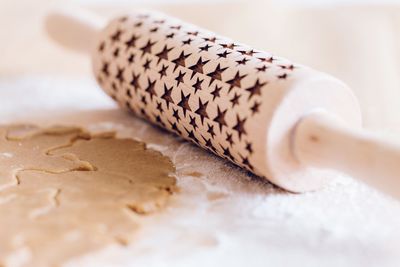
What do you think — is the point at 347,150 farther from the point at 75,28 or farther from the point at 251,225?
the point at 75,28

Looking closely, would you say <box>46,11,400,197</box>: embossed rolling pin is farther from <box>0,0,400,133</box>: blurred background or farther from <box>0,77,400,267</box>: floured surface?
<box>0,0,400,133</box>: blurred background

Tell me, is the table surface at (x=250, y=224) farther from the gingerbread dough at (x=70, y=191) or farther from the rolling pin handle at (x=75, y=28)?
the rolling pin handle at (x=75, y=28)

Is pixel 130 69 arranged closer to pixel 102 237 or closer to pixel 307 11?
pixel 102 237

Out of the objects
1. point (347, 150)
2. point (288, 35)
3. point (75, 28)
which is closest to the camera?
point (347, 150)

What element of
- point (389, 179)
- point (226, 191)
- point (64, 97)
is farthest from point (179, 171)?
point (64, 97)

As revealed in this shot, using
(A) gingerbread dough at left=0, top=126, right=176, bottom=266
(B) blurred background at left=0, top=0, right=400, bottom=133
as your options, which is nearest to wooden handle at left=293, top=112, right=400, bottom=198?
(A) gingerbread dough at left=0, top=126, right=176, bottom=266

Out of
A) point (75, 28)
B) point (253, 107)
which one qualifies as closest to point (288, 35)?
point (75, 28)
